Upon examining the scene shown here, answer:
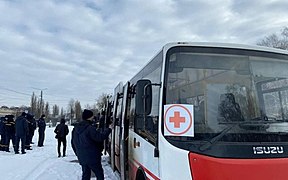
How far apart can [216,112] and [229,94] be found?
0.96 feet

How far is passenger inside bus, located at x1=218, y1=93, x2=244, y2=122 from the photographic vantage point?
3.22m

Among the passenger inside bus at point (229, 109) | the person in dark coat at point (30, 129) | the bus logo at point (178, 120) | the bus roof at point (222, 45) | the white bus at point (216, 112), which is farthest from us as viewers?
the person in dark coat at point (30, 129)

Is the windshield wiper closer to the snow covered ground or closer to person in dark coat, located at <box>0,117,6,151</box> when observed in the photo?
the snow covered ground

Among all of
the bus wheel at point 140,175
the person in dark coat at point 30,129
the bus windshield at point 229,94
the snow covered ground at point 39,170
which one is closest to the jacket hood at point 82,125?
the bus wheel at point 140,175

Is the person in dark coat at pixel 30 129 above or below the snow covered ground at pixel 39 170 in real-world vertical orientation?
above

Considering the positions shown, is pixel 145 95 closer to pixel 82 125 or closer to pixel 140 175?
pixel 140 175

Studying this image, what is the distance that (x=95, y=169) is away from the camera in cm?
582

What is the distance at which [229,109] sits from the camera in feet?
10.8

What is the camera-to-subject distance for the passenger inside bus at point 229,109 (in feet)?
10.6

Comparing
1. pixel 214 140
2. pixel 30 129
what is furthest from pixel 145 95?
pixel 30 129

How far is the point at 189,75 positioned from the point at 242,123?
823 mm

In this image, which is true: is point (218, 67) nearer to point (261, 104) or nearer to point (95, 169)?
point (261, 104)

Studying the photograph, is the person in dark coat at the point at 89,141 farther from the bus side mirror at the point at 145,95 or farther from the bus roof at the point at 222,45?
the bus roof at the point at 222,45

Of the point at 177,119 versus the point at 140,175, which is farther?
the point at 140,175
